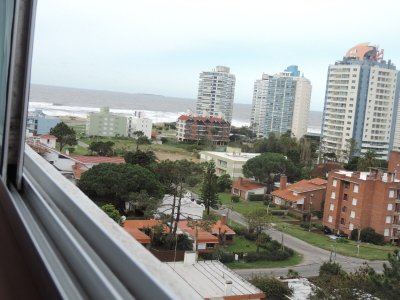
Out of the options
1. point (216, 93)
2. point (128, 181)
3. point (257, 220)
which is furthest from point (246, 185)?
point (216, 93)

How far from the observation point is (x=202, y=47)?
1.15 metres

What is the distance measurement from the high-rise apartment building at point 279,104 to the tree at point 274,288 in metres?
17.3

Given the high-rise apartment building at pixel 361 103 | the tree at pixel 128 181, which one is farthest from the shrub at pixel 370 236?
the high-rise apartment building at pixel 361 103

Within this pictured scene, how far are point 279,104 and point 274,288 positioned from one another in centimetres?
2157

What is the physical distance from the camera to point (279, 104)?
75.0 ft

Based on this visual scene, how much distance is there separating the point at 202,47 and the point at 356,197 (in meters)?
1.79

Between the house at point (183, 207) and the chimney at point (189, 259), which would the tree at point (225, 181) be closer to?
the house at point (183, 207)

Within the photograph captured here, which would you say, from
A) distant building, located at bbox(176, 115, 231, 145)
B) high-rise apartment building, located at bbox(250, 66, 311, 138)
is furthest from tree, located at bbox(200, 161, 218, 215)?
high-rise apartment building, located at bbox(250, 66, 311, 138)

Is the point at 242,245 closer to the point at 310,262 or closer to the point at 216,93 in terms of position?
the point at 310,262

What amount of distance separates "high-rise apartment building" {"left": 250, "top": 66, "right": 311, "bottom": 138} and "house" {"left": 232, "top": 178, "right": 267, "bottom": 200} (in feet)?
40.0

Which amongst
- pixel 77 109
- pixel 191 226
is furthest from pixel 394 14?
pixel 191 226

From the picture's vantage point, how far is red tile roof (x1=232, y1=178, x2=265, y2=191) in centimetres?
671

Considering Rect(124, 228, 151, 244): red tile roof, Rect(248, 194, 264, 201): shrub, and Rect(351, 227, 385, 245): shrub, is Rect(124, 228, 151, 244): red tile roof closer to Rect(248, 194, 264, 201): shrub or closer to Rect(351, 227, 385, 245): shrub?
Rect(351, 227, 385, 245): shrub

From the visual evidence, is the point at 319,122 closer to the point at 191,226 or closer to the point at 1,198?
the point at 191,226
